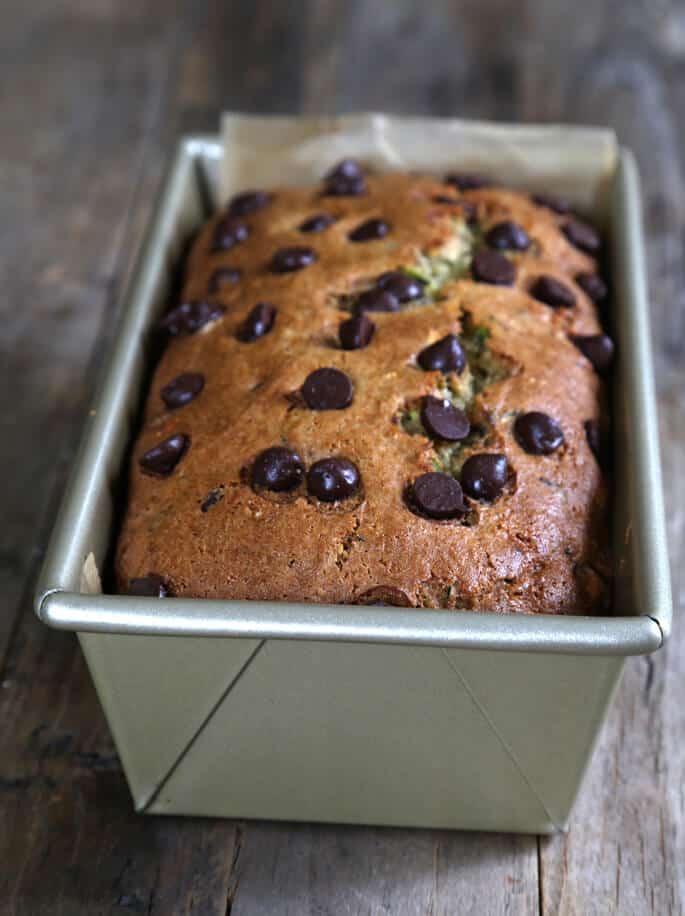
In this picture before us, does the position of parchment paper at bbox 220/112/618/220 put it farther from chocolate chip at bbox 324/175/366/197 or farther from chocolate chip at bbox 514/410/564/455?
chocolate chip at bbox 514/410/564/455

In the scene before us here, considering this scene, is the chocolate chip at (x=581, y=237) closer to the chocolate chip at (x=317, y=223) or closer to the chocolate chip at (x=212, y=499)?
the chocolate chip at (x=317, y=223)

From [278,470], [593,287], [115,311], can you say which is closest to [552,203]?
[593,287]

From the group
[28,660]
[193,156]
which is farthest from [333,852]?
[193,156]

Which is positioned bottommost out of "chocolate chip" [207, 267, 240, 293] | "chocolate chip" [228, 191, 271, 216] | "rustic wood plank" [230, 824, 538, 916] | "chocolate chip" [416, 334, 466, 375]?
"rustic wood plank" [230, 824, 538, 916]

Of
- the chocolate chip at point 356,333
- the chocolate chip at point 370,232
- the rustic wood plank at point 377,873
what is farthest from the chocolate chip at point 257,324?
the rustic wood plank at point 377,873

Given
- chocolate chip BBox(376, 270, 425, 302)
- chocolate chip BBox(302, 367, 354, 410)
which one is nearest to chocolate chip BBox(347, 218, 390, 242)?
chocolate chip BBox(376, 270, 425, 302)

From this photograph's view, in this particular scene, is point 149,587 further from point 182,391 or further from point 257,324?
point 257,324
